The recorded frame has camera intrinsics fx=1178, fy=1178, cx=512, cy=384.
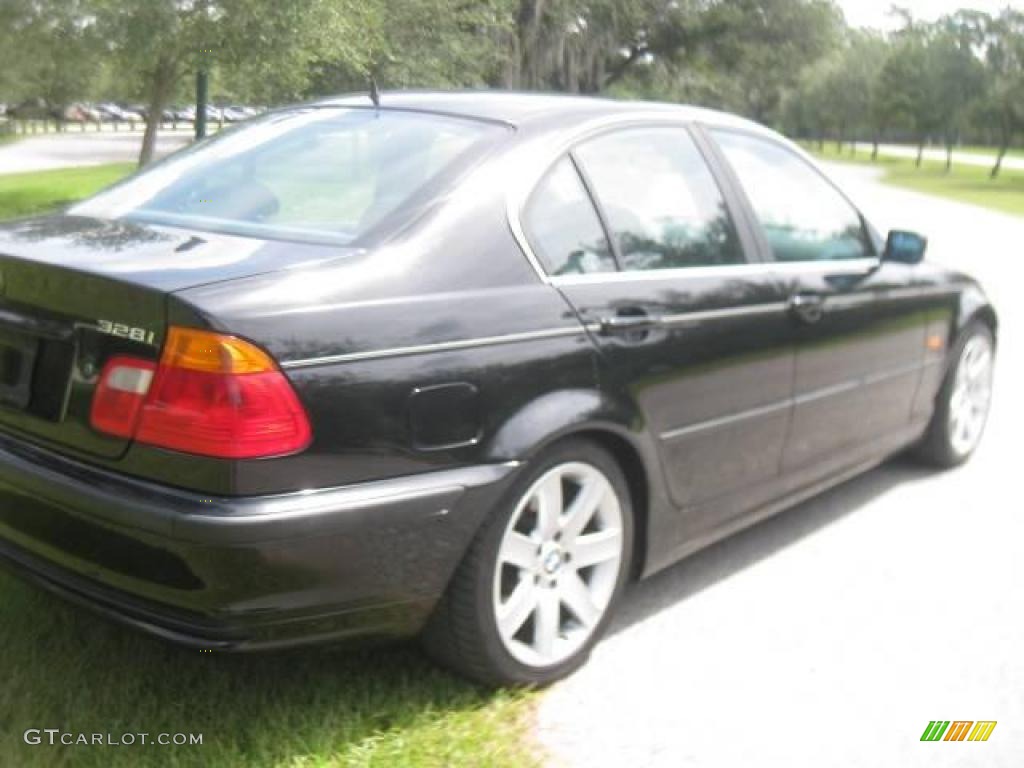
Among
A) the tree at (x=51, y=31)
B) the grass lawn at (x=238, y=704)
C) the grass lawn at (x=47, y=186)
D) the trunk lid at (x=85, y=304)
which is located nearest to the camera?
the trunk lid at (x=85, y=304)

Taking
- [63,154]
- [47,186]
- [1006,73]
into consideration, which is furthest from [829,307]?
[1006,73]

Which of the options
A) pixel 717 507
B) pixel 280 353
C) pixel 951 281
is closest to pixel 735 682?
pixel 717 507

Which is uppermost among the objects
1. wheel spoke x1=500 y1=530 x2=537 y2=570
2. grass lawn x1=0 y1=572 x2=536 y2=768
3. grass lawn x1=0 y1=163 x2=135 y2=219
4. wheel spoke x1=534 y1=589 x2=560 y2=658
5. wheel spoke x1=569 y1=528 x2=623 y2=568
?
wheel spoke x1=500 y1=530 x2=537 y2=570

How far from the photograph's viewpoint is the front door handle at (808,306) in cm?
406

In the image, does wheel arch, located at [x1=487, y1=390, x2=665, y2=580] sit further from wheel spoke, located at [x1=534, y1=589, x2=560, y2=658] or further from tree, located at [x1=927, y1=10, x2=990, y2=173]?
tree, located at [x1=927, y1=10, x2=990, y2=173]

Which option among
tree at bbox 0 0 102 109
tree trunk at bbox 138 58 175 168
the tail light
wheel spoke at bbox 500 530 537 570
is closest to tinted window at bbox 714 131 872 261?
wheel spoke at bbox 500 530 537 570

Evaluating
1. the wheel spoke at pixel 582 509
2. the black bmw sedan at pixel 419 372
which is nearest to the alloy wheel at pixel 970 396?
the black bmw sedan at pixel 419 372

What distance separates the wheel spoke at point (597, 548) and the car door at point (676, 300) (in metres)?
0.28

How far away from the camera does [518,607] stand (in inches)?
125

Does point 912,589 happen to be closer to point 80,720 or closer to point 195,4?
point 80,720

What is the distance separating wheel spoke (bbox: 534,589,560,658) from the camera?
326 centimetres

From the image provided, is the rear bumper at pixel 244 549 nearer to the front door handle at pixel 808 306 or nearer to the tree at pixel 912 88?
the front door handle at pixel 808 306

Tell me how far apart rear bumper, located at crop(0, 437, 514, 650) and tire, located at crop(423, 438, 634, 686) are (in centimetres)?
10

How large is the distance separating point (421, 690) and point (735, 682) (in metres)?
0.92
